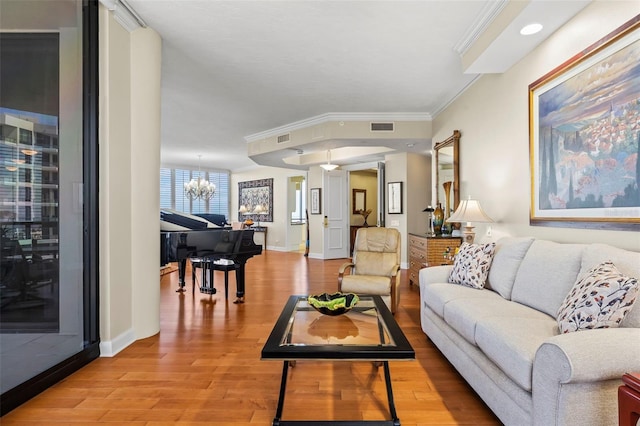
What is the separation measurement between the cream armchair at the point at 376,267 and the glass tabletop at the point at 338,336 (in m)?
1.18

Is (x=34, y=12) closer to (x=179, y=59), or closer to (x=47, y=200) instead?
(x=47, y=200)

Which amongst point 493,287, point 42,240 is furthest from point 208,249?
point 493,287

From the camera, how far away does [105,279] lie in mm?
2594

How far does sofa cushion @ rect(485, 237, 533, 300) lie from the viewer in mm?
2551

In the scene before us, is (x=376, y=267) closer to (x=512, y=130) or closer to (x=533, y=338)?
(x=512, y=130)

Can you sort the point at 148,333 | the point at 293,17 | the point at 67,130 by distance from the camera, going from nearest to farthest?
Result: the point at 67,130 < the point at 293,17 < the point at 148,333

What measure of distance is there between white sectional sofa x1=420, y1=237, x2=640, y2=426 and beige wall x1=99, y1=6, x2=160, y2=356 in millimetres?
2599

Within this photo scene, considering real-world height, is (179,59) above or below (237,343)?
above

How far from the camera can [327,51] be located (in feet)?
11.1

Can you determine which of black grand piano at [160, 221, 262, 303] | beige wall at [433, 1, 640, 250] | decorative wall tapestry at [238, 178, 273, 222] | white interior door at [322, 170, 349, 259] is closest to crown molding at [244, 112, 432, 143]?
beige wall at [433, 1, 640, 250]

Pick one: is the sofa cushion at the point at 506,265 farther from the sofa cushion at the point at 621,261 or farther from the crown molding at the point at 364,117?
the crown molding at the point at 364,117

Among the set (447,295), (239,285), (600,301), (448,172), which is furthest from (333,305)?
(448,172)

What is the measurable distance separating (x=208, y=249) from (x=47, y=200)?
1892mm

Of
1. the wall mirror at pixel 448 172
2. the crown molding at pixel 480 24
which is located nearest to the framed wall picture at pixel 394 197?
the wall mirror at pixel 448 172
